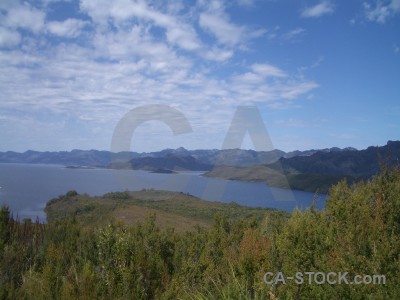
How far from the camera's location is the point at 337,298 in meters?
3.18

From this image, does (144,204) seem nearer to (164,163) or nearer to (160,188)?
(160,188)

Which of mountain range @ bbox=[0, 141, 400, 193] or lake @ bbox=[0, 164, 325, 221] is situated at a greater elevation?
mountain range @ bbox=[0, 141, 400, 193]

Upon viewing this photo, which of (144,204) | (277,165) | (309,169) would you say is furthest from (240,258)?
(309,169)

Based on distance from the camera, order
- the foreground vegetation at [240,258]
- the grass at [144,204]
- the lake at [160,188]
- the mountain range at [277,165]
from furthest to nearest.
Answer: the mountain range at [277,165] → the lake at [160,188] → the grass at [144,204] → the foreground vegetation at [240,258]

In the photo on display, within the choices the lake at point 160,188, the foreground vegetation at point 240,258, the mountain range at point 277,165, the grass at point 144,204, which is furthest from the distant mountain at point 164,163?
the foreground vegetation at point 240,258

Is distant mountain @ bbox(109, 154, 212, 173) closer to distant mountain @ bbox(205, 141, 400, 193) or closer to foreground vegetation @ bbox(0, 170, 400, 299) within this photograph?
distant mountain @ bbox(205, 141, 400, 193)

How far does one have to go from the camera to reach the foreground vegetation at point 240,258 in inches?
141

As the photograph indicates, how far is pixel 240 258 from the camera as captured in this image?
4.61 meters

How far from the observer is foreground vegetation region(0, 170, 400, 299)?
357 centimetres

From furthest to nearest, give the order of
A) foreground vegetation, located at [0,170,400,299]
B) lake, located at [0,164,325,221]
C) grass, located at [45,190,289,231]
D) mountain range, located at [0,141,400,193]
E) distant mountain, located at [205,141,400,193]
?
distant mountain, located at [205,141,400,193], mountain range, located at [0,141,400,193], lake, located at [0,164,325,221], grass, located at [45,190,289,231], foreground vegetation, located at [0,170,400,299]

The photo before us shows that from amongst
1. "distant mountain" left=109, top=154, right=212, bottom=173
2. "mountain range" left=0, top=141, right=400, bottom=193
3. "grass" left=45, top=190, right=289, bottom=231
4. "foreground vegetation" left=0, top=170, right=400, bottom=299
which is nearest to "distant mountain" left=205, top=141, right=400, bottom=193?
"mountain range" left=0, top=141, right=400, bottom=193

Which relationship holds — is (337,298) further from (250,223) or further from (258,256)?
(250,223)

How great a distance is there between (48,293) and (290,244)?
137 inches

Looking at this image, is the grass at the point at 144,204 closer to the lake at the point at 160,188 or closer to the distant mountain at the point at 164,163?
the lake at the point at 160,188
